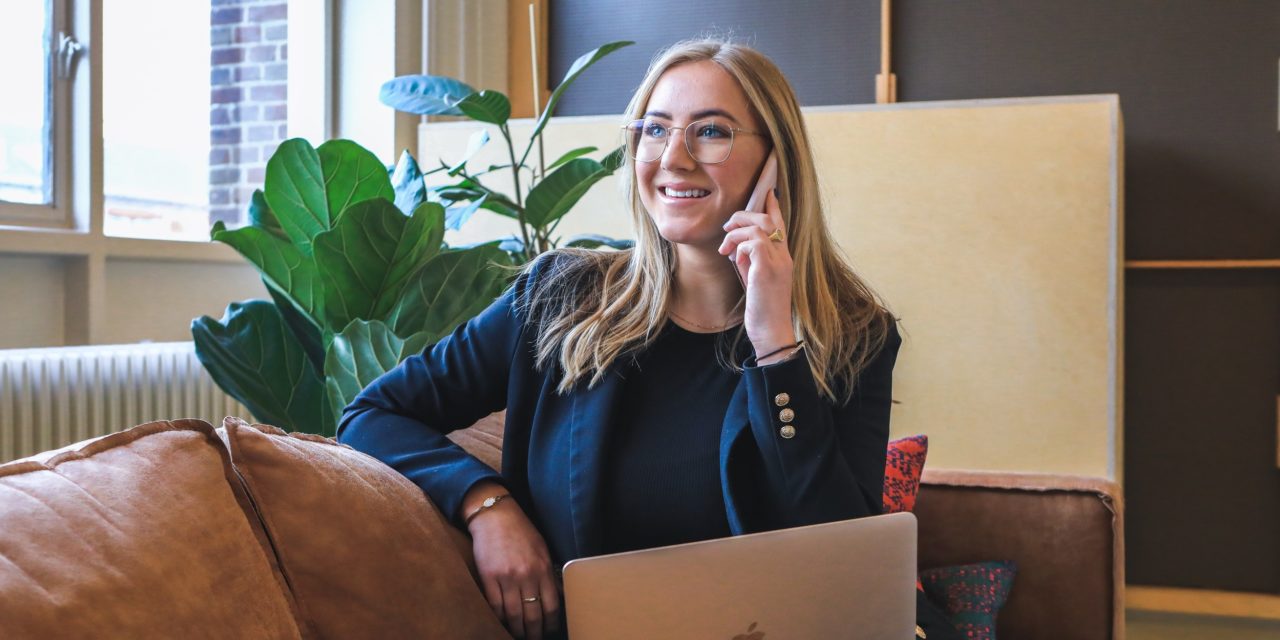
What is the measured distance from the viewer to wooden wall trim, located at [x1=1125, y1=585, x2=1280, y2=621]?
144 inches

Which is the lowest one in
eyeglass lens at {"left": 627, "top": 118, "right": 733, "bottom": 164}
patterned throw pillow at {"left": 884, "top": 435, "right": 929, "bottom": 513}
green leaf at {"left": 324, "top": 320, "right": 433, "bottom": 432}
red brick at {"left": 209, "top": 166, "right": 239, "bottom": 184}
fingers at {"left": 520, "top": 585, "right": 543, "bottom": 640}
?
fingers at {"left": 520, "top": 585, "right": 543, "bottom": 640}

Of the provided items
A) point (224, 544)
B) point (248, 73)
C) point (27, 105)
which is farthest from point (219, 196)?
point (224, 544)

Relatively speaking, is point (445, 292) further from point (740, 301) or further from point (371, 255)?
point (740, 301)

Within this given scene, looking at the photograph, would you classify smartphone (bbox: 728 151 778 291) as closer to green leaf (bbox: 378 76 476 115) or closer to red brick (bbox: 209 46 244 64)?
green leaf (bbox: 378 76 476 115)

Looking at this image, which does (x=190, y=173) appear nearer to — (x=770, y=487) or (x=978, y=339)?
(x=978, y=339)

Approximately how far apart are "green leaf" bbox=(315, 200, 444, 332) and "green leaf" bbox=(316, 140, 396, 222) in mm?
121

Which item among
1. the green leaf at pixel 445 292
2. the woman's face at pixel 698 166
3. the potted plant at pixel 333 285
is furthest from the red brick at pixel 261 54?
the woman's face at pixel 698 166

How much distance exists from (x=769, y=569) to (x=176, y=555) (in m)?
0.50

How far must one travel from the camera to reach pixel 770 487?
4.61ft

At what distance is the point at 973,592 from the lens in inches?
70.2

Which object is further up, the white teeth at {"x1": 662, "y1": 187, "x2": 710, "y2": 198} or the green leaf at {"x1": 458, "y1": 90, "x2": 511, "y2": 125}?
the green leaf at {"x1": 458, "y1": 90, "x2": 511, "y2": 125}

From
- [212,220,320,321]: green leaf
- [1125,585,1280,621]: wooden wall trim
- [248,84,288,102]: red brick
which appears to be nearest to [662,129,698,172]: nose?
[212,220,320,321]: green leaf

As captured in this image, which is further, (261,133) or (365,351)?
(261,133)

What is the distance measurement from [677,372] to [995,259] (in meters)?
1.62
